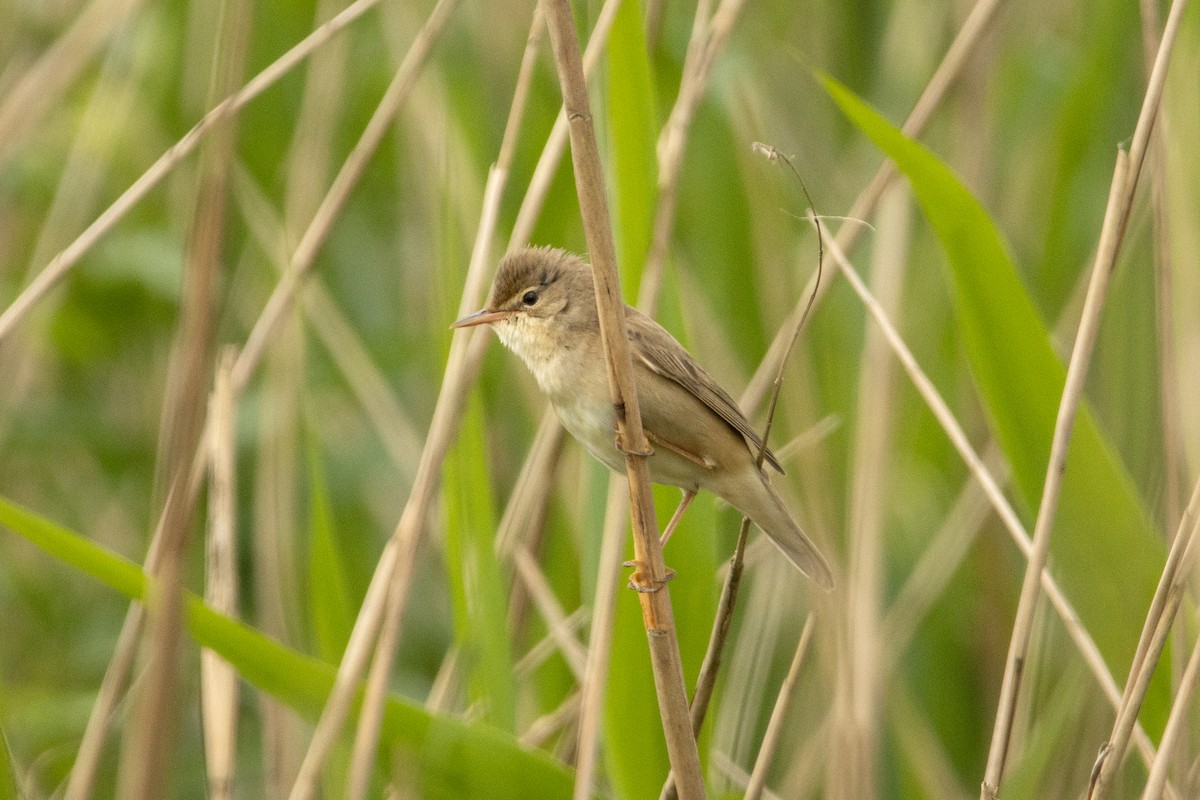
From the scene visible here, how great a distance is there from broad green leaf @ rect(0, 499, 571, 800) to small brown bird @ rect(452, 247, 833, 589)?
84cm

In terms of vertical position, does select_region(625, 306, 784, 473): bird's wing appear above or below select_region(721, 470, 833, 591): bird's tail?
above

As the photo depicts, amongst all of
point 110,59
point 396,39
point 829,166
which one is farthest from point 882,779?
point 110,59

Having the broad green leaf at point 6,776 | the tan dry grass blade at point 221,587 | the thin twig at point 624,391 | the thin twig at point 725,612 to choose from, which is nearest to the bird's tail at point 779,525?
the thin twig at point 725,612

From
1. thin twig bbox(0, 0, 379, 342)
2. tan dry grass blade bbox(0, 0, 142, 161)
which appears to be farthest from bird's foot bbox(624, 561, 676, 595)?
tan dry grass blade bbox(0, 0, 142, 161)

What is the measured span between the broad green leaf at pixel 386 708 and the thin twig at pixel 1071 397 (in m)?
0.79

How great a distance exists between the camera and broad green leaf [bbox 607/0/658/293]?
2428mm

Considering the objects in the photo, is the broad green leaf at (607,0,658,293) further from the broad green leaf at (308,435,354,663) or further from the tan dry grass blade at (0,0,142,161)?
the tan dry grass blade at (0,0,142,161)

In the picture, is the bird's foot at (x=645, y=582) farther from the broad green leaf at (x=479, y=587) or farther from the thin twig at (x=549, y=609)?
the thin twig at (x=549, y=609)

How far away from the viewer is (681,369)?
9.62ft

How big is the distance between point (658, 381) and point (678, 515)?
17.3 inches

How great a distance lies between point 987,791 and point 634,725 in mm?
659

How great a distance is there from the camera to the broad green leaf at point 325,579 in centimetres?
252

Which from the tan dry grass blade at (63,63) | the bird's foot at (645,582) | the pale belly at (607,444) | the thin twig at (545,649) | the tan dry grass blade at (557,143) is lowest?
the thin twig at (545,649)

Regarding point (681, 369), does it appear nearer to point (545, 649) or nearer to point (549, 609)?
point (549, 609)
